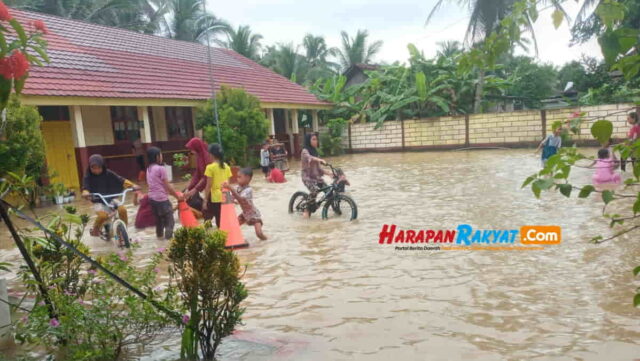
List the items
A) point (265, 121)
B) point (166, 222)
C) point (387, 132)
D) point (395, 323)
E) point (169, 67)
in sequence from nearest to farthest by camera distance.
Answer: point (395, 323), point (166, 222), point (265, 121), point (169, 67), point (387, 132)

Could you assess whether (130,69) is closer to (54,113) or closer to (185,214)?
(54,113)

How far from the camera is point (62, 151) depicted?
15141 mm

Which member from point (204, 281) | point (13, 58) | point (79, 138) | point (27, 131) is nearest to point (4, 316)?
point (204, 281)

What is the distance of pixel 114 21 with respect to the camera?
112 ft

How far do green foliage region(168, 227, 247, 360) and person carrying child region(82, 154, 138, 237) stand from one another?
4337 mm

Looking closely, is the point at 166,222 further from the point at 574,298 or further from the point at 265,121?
the point at 265,121

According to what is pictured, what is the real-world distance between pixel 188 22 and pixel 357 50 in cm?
1342

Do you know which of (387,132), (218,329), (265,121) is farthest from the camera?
(387,132)

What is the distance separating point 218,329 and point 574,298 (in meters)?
2.97

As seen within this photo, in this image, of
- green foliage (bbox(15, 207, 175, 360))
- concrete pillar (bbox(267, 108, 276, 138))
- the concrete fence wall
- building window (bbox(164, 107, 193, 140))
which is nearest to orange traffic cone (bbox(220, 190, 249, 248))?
green foliage (bbox(15, 207, 175, 360))

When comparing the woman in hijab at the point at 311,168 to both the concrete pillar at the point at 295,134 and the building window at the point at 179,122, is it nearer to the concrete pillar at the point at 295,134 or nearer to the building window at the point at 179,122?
the building window at the point at 179,122

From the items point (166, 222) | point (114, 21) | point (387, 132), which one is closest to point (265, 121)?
point (387, 132)

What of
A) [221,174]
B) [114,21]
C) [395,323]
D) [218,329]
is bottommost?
[395,323]

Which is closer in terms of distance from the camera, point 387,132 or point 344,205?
point 344,205
